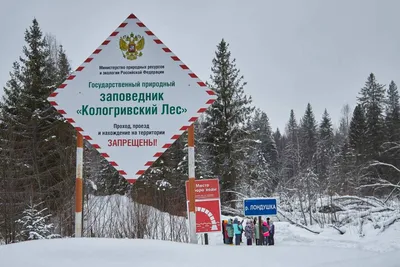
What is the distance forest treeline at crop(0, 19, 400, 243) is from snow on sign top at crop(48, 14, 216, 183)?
2903 mm

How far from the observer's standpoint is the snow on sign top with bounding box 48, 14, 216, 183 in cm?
490

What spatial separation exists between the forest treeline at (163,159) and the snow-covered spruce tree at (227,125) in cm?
8

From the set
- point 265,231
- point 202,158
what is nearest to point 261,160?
point 202,158

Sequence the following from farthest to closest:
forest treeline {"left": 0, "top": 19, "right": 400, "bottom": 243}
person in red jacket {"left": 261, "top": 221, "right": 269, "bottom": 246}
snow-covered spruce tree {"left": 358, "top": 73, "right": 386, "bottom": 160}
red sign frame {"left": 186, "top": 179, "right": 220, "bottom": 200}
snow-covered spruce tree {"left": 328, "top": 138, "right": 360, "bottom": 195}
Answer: snow-covered spruce tree {"left": 358, "top": 73, "right": 386, "bottom": 160}
snow-covered spruce tree {"left": 328, "top": 138, "right": 360, "bottom": 195}
person in red jacket {"left": 261, "top": 221, "right": 269, "bottom": 246}
red sign frame {"left": 186, "top": 179, "right": 220, "bottom": 200}
forest treeline {"left": 0, "top": 19, "right": 400, "bottom": 243}

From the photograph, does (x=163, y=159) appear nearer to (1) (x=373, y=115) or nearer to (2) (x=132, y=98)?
(2) (x=132, y=98)

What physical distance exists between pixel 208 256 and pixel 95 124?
2434 mm

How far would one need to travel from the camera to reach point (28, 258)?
3.25 meters

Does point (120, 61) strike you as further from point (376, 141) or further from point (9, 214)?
point (376, 141)

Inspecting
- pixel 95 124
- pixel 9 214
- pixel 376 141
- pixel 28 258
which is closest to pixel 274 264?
pixel 28 258

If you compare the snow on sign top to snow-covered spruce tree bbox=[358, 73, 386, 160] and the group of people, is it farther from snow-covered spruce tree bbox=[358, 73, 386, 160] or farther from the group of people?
snow-covered spruce tree bbox=[358, 73, 386, 160]

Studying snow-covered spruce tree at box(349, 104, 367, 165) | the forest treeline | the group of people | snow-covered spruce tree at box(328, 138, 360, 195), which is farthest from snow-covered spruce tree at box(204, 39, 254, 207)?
snow-covered spruce tree at box(349, 104, 367, 165)

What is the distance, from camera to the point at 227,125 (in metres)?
30.0

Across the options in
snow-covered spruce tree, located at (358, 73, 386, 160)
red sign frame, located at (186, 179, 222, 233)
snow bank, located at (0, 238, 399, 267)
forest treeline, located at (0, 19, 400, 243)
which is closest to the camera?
snow bank, located at (0, 238, 399, 267)

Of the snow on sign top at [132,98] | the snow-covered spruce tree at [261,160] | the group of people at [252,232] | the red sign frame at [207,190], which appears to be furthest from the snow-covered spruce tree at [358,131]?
the snow on sign top at [132,98]
